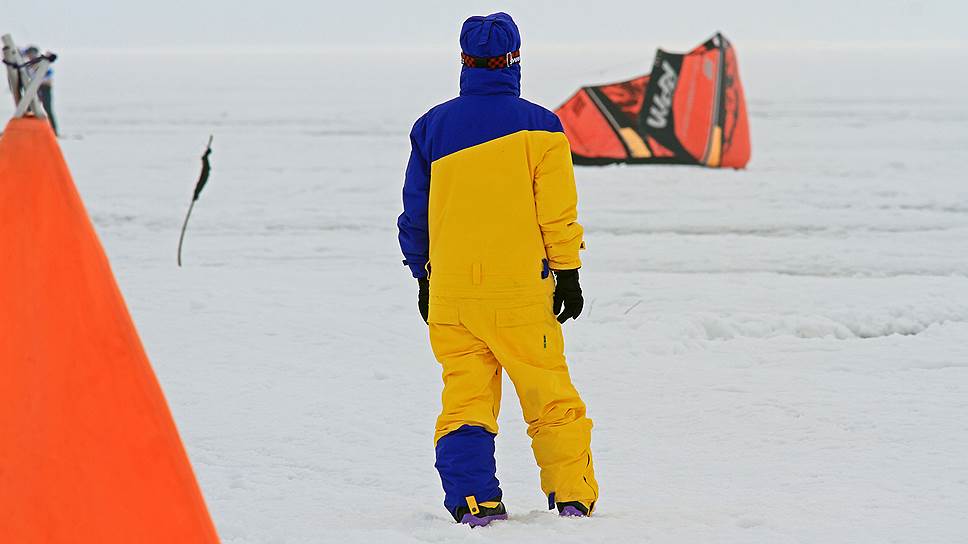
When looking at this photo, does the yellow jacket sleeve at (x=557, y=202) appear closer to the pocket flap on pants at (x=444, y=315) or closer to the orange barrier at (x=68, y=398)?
the pocket flap on pants at (x=444, y=315)

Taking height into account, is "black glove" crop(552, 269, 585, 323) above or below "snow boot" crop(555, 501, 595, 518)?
above

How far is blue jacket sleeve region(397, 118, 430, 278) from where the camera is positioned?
324 cm

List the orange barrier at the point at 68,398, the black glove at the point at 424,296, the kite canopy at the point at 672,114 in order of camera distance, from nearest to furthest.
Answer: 1. the orange barrier at the point at 68,398
2. the black glove at the point at 424,296
3. the kite canopy at the point at 672,114

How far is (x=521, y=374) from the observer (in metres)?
3.16

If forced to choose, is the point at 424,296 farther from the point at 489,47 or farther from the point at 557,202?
the point at 489,47

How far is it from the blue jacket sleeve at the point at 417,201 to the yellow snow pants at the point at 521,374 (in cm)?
16

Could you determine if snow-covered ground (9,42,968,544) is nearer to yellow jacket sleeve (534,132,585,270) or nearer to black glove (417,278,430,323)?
black glove (417,278,430,323)

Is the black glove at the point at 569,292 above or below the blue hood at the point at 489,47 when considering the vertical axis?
below

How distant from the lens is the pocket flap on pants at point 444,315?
3.17 m

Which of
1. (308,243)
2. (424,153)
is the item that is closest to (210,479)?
(424,153)

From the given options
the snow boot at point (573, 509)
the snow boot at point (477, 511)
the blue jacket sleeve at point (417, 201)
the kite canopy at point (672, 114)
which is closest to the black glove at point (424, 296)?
the blue jacket sleeve at point (417, 201)

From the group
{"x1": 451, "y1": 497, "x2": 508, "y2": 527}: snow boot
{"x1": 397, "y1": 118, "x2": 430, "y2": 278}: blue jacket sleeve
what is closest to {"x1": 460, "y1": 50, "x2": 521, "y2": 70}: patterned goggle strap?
{"x1": 397, "y1": 118, "x2": 430, "y2": 278}: blue jacket sleeve

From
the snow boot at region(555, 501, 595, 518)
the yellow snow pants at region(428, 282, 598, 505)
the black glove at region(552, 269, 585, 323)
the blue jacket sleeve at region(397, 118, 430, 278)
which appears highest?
the blue jacket sleeve at region(397, 118, 430, 278)

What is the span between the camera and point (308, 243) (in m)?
8.33
